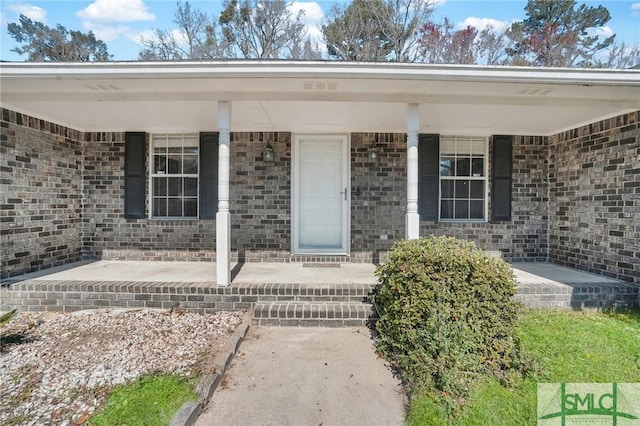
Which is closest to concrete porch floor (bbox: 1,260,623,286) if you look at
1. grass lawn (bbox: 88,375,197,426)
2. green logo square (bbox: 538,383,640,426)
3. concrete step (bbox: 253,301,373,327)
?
concrete step (bbox: 253,301,373,327)

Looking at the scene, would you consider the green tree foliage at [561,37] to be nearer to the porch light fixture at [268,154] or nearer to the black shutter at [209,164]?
the porch light fixture at [268,154]

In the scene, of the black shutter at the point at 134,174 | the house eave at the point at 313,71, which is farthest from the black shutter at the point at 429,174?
the black shutter at the point at 134,174

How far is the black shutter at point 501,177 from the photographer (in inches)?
230

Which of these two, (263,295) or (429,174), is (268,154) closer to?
(263,295)

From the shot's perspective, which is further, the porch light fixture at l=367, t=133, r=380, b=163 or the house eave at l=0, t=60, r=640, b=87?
the porch light fixture at l=367, t=133, r=380, b=163

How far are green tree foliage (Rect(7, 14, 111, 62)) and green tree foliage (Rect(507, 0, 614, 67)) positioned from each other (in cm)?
1637

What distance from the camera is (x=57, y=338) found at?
325cm

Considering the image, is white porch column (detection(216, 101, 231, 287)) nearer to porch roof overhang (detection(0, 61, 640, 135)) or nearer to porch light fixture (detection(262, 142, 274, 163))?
porch roof overhang (detection(0, 61, 640, 135))

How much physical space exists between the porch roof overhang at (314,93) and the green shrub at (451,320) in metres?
1.99

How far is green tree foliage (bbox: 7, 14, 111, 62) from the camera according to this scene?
12688mm

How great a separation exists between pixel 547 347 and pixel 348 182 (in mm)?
3657

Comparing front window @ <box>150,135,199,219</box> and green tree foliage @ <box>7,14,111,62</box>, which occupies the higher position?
green tree foliage @ <box>7,14,111,62</box>

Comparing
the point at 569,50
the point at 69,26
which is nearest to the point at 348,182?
the point at 569,50

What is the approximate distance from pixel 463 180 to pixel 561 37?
1131 centimetres
